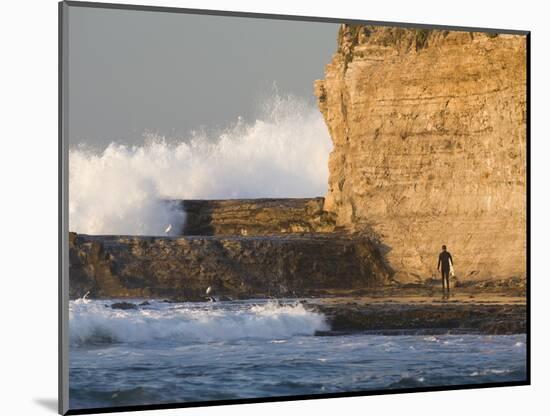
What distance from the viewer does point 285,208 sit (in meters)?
15.4

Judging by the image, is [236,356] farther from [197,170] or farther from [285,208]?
[197,170]

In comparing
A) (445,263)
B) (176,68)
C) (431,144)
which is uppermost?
(176,68)

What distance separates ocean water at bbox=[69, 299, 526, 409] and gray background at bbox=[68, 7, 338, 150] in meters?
1.64

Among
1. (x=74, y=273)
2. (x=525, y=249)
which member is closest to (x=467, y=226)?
(x=525, y=249)

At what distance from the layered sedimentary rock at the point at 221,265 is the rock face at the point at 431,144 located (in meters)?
0.34

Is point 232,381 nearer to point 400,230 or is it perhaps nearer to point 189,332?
point 189,332

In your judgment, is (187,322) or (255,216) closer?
(187,322)

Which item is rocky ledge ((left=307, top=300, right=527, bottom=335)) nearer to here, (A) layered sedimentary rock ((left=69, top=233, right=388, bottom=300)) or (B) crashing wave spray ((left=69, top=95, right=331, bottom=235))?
(A) layered sedimentary rock ((left=69, top=233, right=388, bottom=300))

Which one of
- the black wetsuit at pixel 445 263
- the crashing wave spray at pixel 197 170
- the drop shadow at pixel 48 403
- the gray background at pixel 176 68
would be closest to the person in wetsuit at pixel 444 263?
the black wetsuit at pixel 445 263

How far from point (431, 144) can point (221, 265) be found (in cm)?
251

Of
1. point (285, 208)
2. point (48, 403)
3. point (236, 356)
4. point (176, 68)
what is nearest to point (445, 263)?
point (285, 208)

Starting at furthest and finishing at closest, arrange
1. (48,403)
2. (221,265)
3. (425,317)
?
(425,317) < (221,265) < (48,403)

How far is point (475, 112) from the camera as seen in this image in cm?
1622

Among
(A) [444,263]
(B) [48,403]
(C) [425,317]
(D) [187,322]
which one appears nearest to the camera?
(B) [48,403]
